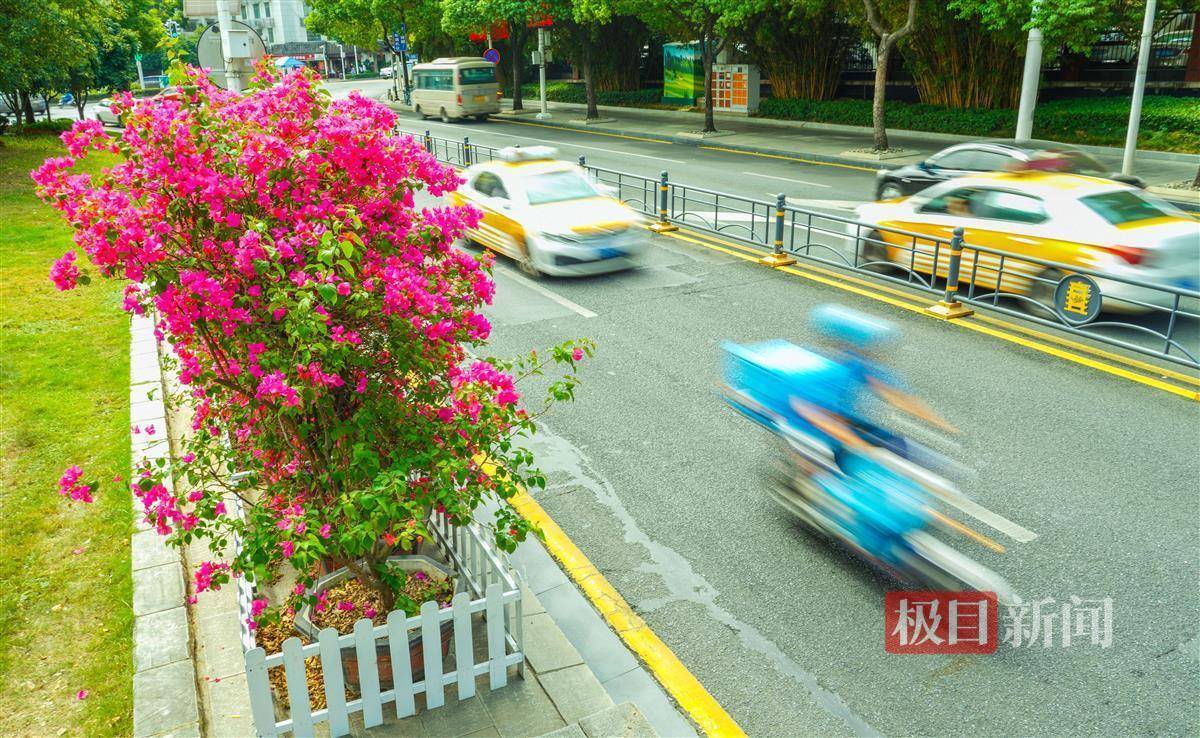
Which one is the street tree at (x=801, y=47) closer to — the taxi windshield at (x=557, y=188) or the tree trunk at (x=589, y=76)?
the tree trunk at (x=589, y=76)

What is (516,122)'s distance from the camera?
40.7 meters

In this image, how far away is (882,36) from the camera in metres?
23.9

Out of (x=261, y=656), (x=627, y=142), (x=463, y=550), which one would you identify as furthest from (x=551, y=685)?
(x=627, y=142)

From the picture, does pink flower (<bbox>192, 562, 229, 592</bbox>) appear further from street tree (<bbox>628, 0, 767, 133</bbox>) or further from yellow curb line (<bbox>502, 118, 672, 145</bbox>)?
yellow curb line (<bbox>502, 118, 672, 145</bbox>)

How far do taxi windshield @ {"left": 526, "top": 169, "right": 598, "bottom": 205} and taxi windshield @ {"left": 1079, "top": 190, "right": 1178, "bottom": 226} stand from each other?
7057 millimetres

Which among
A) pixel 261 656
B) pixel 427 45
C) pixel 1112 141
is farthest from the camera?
pixel 427 45

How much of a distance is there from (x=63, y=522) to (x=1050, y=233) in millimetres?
10645

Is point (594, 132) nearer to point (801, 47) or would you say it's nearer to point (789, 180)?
point (801, 47)

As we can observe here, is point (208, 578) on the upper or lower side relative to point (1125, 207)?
lower

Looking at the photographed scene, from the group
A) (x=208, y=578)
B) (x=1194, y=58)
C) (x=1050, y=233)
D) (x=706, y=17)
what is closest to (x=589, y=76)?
(x=706, y=17)

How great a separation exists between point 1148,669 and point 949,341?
232 inches

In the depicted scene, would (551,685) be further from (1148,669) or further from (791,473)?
(1148,669)

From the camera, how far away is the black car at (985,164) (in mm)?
13898

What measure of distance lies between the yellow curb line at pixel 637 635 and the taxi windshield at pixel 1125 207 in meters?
7.85
